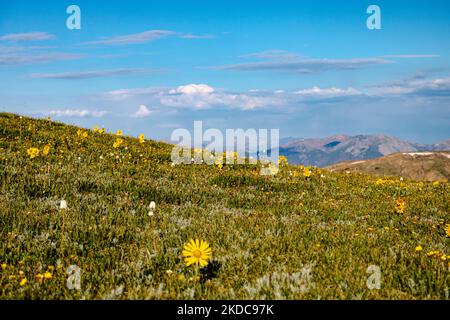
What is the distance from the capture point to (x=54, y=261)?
20.1ft

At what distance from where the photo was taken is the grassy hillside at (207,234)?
17.2 ft

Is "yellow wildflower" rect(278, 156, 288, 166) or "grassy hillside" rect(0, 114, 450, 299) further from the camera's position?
"yellow wildflower" rect(278, 156, 288, 166)

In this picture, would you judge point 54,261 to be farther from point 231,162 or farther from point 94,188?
point 231,162

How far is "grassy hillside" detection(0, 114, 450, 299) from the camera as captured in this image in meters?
5.25

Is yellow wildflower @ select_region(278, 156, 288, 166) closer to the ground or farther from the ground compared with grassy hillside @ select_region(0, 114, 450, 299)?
farther from the ground

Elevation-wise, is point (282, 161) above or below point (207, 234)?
above

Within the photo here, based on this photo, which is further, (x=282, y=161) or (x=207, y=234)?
(x=282, y=161)

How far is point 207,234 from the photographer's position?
7316 mm

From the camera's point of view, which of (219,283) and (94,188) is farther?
(94,188)

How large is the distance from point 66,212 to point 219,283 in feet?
13.7

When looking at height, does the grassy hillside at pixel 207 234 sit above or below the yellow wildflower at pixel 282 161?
below

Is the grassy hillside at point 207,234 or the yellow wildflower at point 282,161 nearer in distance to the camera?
the grassy hillside at point 207,234
